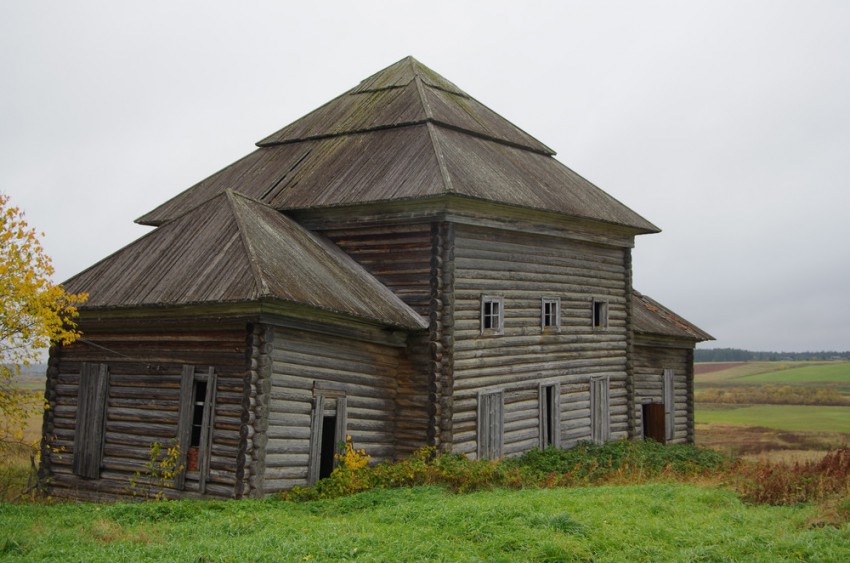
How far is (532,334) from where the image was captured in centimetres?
2002

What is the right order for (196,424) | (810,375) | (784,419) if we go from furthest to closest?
(810,375) < (784,419) < (196,424)

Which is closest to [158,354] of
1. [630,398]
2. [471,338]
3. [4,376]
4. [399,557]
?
[4,376]

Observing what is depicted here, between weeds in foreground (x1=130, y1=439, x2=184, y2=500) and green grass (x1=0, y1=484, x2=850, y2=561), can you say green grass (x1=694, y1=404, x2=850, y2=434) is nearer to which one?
green grass (x1=0, y1=484, x2=850, y2=561)

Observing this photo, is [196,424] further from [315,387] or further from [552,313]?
[552,313]

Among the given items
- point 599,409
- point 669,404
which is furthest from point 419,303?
point 669,404

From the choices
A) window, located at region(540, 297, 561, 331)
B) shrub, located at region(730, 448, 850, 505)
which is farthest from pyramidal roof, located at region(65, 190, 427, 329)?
shrub, located at region(730, 448, 850, 505)

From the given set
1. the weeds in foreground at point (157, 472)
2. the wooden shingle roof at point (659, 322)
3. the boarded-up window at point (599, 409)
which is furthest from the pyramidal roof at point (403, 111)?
the weeds in foreground at point (157, 472)

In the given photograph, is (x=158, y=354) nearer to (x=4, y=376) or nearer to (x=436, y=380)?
(x=4, y=376)

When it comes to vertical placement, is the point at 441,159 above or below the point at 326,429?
above

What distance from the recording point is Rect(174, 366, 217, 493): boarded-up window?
1453cm

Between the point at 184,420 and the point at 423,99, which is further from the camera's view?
the point at 423,99

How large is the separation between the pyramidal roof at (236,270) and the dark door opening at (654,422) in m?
11.9

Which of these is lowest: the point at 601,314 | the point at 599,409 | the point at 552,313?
the point at 599,409

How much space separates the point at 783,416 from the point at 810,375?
25.8 meters
